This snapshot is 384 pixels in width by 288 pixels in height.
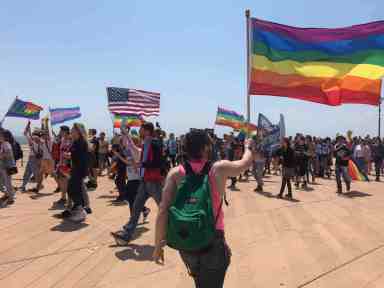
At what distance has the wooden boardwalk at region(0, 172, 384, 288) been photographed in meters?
4.49

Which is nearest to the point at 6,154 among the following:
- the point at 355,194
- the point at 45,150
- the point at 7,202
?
the point at 7,202

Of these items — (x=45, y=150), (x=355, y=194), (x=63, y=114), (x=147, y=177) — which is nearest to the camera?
(x=147, y=177)

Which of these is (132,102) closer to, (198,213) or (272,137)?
(272,137)

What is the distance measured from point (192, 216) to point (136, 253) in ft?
11.0

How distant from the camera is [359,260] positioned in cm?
527

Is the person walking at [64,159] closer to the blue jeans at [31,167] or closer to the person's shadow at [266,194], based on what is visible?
the blue jeans at [31,167]

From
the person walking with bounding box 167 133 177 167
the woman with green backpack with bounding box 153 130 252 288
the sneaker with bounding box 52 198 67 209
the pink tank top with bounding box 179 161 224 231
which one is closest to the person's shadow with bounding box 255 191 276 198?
the sneaker with bounding box 52 198 67 209

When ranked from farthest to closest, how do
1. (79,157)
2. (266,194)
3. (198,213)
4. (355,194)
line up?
1. (355,194)
2. (266,194)
3. (79,157)
4. (198,213)

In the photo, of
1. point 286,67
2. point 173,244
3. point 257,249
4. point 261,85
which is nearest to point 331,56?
point 286,67

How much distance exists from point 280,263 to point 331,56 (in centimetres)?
396

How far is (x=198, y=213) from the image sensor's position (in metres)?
2.43

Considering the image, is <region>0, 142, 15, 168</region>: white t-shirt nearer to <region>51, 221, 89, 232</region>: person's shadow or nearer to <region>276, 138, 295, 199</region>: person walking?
<region>51, 221, 89, 232</region>: person's shadow

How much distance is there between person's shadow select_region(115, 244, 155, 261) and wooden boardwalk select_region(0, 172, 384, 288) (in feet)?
0.05

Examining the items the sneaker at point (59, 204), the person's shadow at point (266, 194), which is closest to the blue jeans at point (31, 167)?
the sneaker at point (59, 204)
